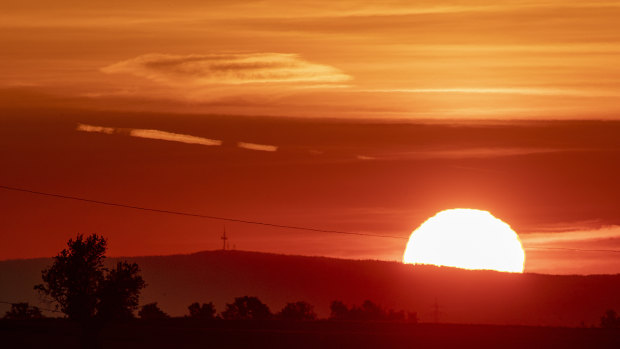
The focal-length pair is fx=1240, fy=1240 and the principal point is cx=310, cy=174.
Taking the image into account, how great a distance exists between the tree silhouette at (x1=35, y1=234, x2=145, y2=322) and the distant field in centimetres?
836

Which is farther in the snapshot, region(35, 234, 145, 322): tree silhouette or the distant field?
the distant field

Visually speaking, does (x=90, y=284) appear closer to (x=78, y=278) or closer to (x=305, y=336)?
(x=78, y=278)

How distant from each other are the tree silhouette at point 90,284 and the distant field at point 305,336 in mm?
8357

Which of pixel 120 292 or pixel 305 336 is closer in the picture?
pixel 120 292

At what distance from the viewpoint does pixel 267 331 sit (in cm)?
13738

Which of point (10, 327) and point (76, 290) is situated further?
point (10, 327)

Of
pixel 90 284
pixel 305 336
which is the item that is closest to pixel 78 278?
pixel 90 284

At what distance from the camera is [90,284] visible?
350 ft

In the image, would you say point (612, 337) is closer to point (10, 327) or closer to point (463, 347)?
point (463, 347)

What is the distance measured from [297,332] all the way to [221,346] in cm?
1862

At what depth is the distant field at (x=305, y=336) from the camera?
4783 inches

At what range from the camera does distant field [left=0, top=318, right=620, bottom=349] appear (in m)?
122

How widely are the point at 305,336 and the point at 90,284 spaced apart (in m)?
31.9

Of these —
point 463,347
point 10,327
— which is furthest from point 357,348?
point 10,327
